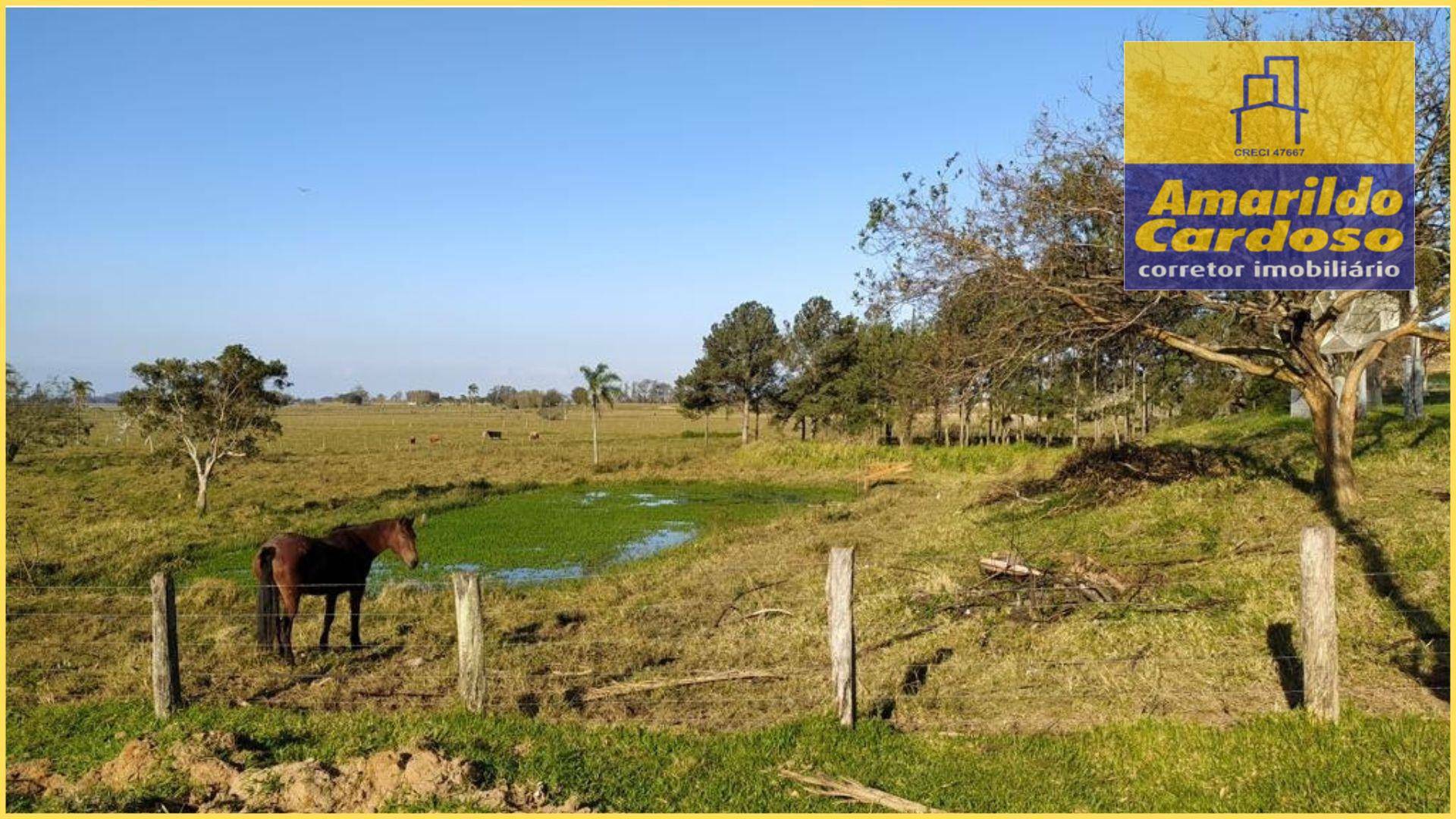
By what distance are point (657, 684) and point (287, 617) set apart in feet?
16.2

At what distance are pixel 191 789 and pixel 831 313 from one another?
189 feet

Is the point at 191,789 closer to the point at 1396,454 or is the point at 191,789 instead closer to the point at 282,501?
the point at 1396,454

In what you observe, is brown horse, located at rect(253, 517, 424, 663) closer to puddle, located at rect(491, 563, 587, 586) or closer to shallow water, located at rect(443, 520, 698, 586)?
shallow water, located at rect(443, 520, 698, 586)

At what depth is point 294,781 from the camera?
6.66 meters

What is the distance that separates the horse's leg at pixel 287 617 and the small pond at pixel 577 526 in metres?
6.07

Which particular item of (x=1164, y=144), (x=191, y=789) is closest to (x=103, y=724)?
(x=191, y=789)

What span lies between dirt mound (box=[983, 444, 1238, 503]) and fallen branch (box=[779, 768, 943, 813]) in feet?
47.0

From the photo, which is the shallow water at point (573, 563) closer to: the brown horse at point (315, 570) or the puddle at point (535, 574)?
the puddle at point (535, 574)

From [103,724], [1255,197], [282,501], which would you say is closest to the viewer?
[103,724]

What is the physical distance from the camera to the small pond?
20.2 meters

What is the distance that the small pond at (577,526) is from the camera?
2020cm

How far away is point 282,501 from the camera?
Result: 32.4m

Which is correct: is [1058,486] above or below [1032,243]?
below

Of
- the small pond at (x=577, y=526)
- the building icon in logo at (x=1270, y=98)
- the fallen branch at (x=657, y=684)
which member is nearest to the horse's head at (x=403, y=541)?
the fallen branch at (x=657, y=684)
